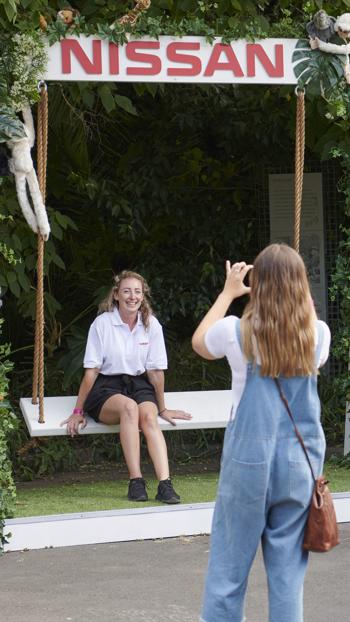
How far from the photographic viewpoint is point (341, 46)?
646cm

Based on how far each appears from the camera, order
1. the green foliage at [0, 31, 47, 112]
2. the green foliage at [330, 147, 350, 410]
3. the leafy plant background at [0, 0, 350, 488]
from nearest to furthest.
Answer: the green foliage at [0, 31, 47, 112], the green foliage at [330, 147, 350, 410], the leafy plant background at [0, 0, 350, 488]

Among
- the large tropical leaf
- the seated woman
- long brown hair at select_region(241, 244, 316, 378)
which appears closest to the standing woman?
long brown hair at select_region(241, 244, 316, 378)

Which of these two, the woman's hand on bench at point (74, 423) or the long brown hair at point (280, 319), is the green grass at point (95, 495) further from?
the long brown hair at point (280, 319)

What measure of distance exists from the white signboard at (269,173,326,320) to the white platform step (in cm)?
345

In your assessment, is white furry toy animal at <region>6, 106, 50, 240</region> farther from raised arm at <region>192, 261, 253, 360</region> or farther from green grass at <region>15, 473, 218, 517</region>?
raised arm at <region>192, 261, 253, 360</region>

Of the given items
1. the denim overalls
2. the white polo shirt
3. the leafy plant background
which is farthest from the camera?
the leafy plant background

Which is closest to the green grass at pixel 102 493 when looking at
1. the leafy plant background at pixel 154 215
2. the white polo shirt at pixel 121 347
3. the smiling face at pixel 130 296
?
the white polo shirt at pixel 121 347

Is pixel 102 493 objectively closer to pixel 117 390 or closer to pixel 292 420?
pixel 117 390

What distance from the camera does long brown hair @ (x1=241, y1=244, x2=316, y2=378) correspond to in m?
3.38

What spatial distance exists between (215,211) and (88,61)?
12.0 feet

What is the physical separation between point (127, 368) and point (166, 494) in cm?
84

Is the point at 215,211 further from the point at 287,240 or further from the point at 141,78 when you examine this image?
the point at 141,78

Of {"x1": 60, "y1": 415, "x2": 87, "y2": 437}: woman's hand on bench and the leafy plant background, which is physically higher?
the leafy plant background

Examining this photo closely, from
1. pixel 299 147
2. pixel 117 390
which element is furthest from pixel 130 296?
pixel 299 147
